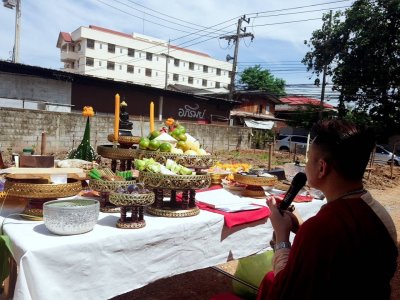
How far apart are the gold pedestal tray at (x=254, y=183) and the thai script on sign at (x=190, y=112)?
63.9 feet

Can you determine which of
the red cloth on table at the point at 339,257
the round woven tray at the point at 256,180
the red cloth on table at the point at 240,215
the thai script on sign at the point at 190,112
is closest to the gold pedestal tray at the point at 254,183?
the round woven tray at the point at 256,180

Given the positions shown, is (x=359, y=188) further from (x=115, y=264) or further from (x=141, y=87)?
(x=141, y=87)

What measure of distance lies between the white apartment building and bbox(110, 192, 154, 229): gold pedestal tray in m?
38.5

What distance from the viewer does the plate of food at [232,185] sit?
2784mm

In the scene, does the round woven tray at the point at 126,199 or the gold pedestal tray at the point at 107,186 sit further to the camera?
the gold pedestal tray at the point at 107,186

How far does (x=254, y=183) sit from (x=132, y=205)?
3.77 feet

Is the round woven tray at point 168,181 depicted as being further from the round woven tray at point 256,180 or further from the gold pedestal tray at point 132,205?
the round woven tray at point 256,180

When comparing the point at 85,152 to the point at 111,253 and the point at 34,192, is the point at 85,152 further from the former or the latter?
the point at 111,253

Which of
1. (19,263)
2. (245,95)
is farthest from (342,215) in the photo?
(245,95)

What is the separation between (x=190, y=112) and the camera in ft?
74.3

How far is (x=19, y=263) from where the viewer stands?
1354mm

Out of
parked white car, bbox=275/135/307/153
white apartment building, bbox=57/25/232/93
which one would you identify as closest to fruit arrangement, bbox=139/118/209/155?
parked white car, bbox=275/135/307/153

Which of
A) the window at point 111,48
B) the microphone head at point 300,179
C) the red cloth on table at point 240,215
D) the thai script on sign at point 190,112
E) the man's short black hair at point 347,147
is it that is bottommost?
the red cloth on table at point 240,215

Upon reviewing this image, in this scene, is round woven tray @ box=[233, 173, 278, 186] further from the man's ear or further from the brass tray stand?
the man's ear
